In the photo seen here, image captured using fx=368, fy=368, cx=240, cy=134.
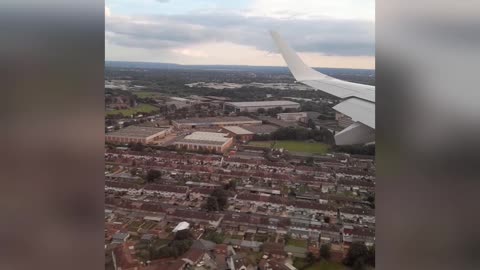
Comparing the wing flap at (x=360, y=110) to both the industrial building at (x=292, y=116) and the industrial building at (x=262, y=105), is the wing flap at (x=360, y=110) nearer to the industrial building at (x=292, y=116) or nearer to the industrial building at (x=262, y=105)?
the industrial building at (x=292, y=116)

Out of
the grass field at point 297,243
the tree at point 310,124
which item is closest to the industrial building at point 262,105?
the tree at point 310,124

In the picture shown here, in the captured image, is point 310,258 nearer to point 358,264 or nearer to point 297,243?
point 297,243

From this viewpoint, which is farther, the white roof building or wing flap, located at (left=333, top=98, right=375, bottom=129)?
the white roof building

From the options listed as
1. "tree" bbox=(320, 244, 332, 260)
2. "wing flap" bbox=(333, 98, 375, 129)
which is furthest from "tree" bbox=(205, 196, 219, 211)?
"wing flap" bbox=(333, 98, 375, 129)

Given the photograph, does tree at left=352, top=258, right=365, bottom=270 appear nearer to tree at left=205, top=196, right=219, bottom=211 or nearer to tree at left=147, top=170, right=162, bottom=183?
tree at left=205, top=196, right=219, bottom=211

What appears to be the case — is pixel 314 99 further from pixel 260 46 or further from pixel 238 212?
pixel 238 212
